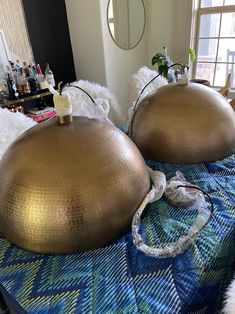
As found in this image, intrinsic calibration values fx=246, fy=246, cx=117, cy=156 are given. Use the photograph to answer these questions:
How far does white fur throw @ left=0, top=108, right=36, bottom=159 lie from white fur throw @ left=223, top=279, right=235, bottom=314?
65 centimetres

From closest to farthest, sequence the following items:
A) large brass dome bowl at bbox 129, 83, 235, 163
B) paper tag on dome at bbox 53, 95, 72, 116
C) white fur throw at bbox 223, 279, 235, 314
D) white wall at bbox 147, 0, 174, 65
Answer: white fur throw at bbox 223, 279, 235, 314 < paper tag on dome at bbox 53, 95, 72, 116 < large brass dome bowl at bbox 129, 83, 235, 163 < white wall at bbox 147, 0, 174, 65

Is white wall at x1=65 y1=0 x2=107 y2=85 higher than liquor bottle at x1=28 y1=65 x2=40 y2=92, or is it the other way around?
white wall at x1=65 y1=0 x2=107 y2=85

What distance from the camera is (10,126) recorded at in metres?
0.78

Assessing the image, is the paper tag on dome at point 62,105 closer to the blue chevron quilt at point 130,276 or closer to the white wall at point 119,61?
the blue chevron quilt at point 130,276

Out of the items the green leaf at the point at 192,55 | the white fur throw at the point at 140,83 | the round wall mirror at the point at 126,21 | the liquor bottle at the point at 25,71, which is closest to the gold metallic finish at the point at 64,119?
the white fur throw at the point at 140,83

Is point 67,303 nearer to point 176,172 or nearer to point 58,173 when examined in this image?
point 58,173

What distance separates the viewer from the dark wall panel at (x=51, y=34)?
200 cm

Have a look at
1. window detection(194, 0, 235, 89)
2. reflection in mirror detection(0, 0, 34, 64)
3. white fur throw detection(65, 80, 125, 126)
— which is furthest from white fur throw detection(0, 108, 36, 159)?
window detection(194, 0, 235, 89)

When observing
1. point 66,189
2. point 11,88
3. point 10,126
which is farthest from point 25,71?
point 66,189

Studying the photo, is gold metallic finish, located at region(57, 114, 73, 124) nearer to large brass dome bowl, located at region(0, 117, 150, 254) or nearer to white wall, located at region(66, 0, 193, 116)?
large brass dome bowl, located at region(0, 117, 150, 254)

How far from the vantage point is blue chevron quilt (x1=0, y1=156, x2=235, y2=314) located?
1.34ft

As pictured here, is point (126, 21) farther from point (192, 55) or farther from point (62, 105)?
point (62, 105)

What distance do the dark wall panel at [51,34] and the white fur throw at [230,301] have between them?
7.14ft

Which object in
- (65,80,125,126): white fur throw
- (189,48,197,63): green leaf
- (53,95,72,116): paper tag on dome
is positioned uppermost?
(53,95,72,116): paper tag on dome
